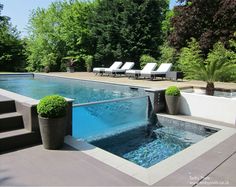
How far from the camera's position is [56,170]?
3414 mm

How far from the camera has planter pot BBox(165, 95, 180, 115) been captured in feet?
23.7

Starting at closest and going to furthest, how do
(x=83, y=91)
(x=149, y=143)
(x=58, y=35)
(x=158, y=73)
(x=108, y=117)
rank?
(x=149, y=143) → (x=108, y=117) → (x=83, y=91) → (x=158, y=73) → (x=58, y=35)

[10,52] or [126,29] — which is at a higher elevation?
[126,29]

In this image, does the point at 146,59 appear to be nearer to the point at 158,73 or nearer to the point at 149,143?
the point at 158,73

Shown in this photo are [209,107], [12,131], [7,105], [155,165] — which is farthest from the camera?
[209,107]

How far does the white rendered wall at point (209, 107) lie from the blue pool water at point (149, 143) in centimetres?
77

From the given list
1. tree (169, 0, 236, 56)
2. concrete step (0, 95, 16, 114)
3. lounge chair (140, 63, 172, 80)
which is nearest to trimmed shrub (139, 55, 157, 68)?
tree (169, 0, 236, 56)

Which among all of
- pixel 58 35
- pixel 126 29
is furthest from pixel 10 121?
pixel 58 35

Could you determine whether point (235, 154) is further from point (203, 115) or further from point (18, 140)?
point (18, 140)

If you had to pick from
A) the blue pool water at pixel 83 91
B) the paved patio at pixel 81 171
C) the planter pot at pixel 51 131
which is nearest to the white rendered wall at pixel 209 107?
the paved patio at pixel 81 171

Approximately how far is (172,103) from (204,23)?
11.8 metres

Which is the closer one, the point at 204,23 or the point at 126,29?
the point at 204,23

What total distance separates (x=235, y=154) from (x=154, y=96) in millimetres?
3429

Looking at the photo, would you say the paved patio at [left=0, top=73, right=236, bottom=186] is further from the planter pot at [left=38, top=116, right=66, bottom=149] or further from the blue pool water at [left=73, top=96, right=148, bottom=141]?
the blue pool water at [left=73, top=96, right=148, bottom=141]
